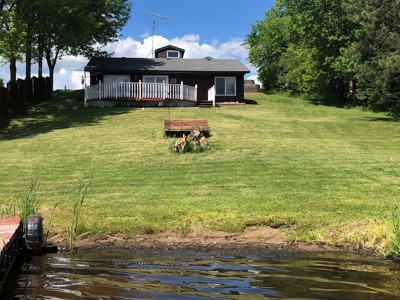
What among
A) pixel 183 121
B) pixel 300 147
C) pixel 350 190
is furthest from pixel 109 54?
pixel 350 190

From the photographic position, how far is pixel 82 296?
508 centimetres

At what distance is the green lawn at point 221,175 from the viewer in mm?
8133

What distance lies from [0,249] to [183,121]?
39.7ft

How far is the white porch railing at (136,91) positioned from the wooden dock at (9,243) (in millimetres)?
21304

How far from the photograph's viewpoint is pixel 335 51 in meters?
32.7

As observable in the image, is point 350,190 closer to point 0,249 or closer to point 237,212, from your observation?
point 237,212

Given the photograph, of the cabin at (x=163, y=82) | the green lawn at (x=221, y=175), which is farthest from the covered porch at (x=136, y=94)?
the green lawn at (x=221, y=175)

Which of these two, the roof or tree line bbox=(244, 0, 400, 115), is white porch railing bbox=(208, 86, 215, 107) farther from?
tree line bbox=(244, 0, 400, 115)

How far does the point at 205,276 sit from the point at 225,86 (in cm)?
2668

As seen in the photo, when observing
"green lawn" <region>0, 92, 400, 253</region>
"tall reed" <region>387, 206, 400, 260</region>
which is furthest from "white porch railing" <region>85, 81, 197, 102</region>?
"tall reed" <region>387, 206, 400, 260</region>

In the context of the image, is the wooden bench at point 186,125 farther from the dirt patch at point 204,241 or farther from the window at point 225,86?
the window at point 225,86

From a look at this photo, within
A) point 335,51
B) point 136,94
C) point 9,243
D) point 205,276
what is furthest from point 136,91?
point 205,276

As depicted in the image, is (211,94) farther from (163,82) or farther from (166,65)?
(166,65)

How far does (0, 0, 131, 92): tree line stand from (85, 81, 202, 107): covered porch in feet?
11.7
